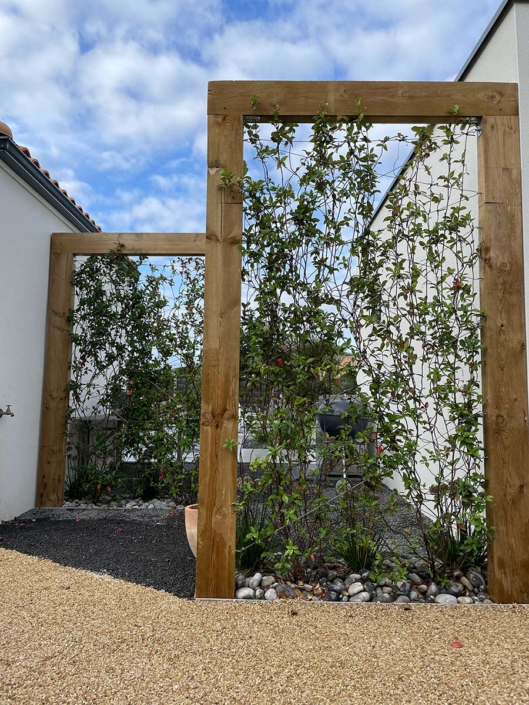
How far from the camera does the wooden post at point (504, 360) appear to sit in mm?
2520

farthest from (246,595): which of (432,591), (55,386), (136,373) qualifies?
(55,386)

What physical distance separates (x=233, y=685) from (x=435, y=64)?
15.1ft

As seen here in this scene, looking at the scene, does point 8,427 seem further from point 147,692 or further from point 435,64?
point 435,64

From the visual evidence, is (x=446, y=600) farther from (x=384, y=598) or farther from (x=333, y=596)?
(x=333, y=596)

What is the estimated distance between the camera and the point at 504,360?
2570mm

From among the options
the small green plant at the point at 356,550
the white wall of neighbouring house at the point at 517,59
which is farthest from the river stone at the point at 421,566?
the white wall of neighbouring house at the point at 517,59

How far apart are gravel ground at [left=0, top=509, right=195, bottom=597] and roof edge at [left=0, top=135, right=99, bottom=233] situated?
2.94 metres

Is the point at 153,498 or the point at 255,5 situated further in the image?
the point at 153,498

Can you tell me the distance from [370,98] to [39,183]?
3.15 metres

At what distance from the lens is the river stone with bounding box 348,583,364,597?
2.57 metres

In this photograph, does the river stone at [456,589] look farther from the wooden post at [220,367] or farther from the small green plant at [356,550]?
the wooden post at [220,367]

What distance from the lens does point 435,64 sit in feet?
13.5

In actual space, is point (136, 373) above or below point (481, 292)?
below

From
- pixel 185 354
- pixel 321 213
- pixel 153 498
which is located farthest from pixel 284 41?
pixel 153 498
